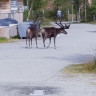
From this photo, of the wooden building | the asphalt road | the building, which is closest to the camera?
the asphalt road

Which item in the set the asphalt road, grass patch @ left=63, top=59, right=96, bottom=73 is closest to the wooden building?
the asphalt road

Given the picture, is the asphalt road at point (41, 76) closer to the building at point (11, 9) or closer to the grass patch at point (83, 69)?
the grass patch at point (83, 69)

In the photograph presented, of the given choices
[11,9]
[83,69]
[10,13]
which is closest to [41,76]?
[83,69]

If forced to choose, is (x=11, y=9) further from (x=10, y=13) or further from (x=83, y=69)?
(x=83, y=69)

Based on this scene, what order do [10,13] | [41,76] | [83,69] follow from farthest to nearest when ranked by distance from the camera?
[10,13] → [83,69] → [41,76]

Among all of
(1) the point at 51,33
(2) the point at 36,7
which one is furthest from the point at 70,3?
(1) the point at 51,33

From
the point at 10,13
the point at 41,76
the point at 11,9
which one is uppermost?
the point at 11,9

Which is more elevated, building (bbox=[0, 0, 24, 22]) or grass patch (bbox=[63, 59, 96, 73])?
building (bbox=[0, 0, 24, 22])

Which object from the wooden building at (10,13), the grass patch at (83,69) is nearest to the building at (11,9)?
the wooden building at (10,13)

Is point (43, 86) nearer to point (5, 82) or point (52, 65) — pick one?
point (5, 82)

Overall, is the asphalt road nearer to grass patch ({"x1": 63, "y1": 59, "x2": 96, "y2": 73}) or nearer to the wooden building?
grass patch ({"x1": 63, "y1": 59, "x2": 96, "y2": 73})

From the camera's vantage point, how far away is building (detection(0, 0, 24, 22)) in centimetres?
3978

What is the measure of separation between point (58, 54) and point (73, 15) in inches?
2092

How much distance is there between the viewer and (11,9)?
4672 centimetres
